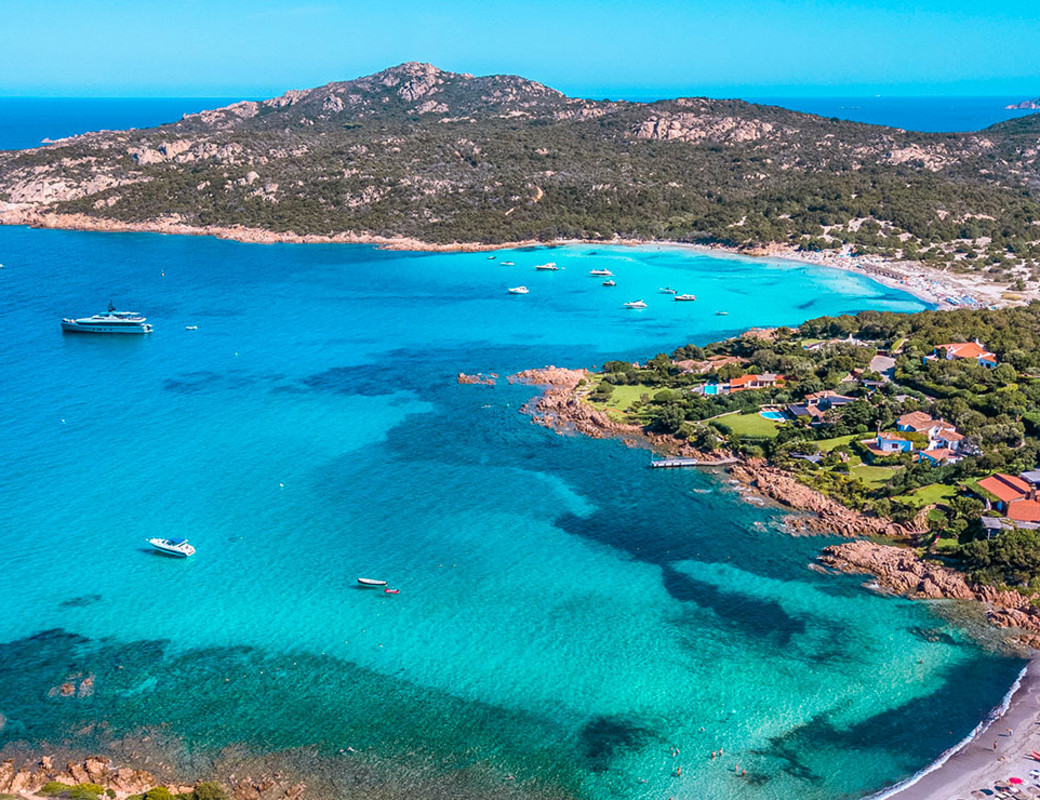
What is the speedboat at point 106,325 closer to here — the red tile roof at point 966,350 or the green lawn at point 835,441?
the green lawn at point 835,441

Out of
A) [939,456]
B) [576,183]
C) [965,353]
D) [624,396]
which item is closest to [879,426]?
[939,456]

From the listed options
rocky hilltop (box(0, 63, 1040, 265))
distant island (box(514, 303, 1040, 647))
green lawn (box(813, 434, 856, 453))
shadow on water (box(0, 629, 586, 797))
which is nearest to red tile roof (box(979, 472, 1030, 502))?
distant island (box(514, 303, 1040, 647))

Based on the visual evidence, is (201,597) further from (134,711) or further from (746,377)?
(746,377)

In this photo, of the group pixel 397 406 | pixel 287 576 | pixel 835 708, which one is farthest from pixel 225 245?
pixel 835 708

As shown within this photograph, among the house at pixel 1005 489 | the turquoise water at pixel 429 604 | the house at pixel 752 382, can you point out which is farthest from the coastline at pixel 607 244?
the turquoise water at pixel 429 604

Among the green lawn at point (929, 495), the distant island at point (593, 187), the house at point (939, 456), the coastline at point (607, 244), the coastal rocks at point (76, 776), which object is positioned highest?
the distant island at point (593, 187)

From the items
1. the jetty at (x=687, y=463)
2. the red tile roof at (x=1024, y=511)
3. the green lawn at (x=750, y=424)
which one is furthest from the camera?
the green lawn at (x=750, y=424)
